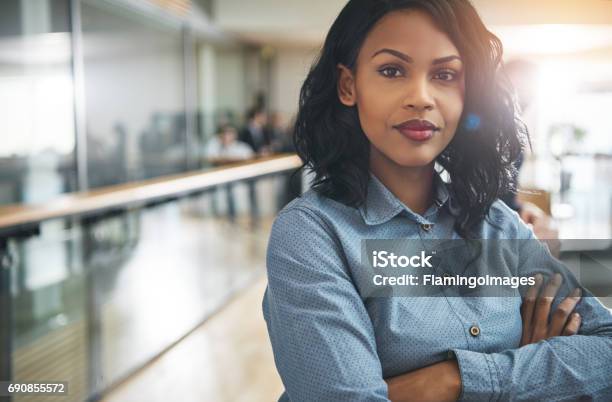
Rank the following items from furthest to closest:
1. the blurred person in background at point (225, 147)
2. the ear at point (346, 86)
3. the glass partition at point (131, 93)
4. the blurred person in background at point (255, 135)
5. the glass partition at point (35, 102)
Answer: the blurred person in background at point (255, 135) < the blurred person in background at point (225, 147) < the glass partition at point (131, 93) < the glass partition at point (35, 102) < the ear at point (346, 86)

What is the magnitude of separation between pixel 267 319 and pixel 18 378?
1.42 meters

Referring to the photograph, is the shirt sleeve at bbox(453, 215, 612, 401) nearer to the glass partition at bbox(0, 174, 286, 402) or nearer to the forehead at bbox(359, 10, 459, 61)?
the forehead at bbox(359, 10, 459, 61)

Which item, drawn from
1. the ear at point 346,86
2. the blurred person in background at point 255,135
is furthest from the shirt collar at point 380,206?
the blurred person in background at point 255,135

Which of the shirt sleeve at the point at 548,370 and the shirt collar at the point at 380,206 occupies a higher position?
the shirt collar at the point at 380,206

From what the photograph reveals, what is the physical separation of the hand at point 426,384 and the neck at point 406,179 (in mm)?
229

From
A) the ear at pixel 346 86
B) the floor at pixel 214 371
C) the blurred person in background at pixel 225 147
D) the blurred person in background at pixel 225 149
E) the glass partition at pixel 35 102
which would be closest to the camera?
the ear at pixel 346 86

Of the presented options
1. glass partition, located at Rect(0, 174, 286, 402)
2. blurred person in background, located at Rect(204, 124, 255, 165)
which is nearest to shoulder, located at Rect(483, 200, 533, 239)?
glass partition, located at Rect(0, 174, 286, 402)

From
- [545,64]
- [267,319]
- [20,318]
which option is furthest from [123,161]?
[267,319]

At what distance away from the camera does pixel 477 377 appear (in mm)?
808

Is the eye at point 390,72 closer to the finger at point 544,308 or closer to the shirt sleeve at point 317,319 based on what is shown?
the shirt sleeve at point 317,319

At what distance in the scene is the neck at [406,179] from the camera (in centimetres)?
88

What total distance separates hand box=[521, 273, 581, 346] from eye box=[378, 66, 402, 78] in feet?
1.25

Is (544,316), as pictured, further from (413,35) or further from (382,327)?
(413,35)

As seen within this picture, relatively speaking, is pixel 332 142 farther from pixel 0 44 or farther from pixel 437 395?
pixel 0 44
